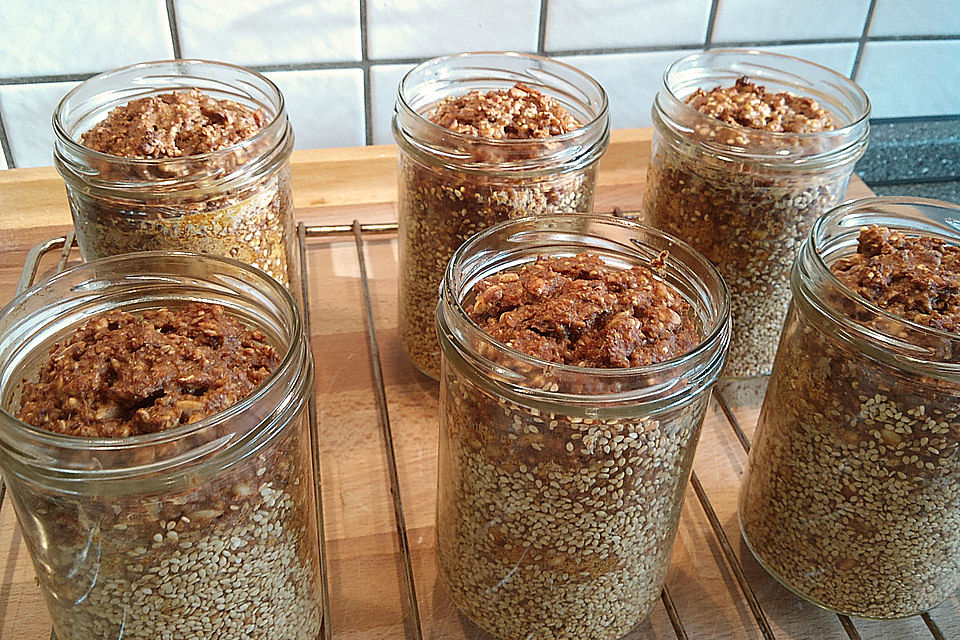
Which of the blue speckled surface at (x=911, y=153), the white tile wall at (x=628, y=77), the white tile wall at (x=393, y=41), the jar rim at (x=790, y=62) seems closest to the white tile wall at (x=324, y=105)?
the white tile wall at (x=393, y=41)

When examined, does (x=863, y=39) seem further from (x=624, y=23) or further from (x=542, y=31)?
(x=542, y=31)

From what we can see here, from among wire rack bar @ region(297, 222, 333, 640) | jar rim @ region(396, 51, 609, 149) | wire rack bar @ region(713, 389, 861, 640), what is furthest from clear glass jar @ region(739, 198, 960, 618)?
wire rack bar @ region(297, 222, 333, 640)

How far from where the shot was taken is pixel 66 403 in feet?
1.83

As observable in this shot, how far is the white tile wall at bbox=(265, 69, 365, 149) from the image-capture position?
1.24 meters

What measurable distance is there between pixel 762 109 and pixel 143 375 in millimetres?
651

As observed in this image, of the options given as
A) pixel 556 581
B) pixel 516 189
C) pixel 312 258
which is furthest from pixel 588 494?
pixel 312 258

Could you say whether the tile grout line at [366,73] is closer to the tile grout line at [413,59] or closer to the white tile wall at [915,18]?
the tile grout line at [413,59]

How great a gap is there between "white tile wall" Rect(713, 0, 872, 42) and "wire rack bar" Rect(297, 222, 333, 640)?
0.73 metres

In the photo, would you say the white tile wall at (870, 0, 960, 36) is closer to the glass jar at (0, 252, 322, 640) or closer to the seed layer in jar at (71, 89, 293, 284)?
the seed layer in jar at (71, 89, 293, 284)

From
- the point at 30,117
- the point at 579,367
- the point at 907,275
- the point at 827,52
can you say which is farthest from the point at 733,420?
the point at 30,117

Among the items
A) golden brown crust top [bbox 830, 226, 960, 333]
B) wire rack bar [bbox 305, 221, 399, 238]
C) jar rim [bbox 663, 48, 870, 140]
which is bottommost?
wire rack bar [bbox 305, 221, 399, 238]

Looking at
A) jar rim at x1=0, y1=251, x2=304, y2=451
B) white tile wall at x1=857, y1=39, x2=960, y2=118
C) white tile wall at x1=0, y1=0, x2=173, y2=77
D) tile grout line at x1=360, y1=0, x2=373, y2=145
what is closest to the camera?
jar rim at x1=0, y1=251, x2=304, y2=451

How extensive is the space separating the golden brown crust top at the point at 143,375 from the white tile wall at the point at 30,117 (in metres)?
0.66

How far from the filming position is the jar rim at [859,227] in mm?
594
